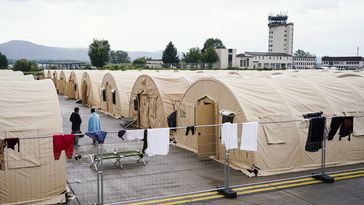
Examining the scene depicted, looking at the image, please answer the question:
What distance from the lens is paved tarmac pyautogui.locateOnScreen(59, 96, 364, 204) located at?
1075cm

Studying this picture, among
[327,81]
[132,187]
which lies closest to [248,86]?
[327,81]

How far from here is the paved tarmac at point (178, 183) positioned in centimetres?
1075

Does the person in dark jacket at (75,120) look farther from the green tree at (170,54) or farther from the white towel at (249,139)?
the green tree at (170,54)

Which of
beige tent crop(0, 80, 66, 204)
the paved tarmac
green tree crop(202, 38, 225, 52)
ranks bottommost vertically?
the paved tarmac

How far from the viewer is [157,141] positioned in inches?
410

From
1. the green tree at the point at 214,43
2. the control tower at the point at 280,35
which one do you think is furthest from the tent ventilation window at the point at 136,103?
the control tower at the point at 280,35

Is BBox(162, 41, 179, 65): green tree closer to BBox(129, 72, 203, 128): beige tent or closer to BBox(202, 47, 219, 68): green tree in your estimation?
BBox(202, 47, 219, 68): green tree

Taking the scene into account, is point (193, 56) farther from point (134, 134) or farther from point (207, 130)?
point (134, 134)

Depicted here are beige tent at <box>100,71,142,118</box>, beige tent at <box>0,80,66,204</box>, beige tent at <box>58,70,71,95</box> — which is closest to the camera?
beige tent at <box>0,80,66,204</box>

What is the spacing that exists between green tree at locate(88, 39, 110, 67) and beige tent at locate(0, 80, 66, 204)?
78231 mm

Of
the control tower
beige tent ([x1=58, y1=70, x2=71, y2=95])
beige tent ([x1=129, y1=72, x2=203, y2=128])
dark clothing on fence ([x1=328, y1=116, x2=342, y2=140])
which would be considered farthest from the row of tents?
the control tower

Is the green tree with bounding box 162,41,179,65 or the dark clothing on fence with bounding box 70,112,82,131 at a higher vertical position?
the green tree with bounding box 162,41,179,65

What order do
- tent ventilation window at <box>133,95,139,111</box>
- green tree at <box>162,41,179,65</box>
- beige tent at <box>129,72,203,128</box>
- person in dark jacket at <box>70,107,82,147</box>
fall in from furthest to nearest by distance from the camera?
1. green tree at <box>162,41,179,65</box>
2. tent ventilation window at <box>133,95,139,111</box>
3. beige tent at <box>129,72,203,128</box>
4. person in dark jacket at <box>70,107,82,147</box>

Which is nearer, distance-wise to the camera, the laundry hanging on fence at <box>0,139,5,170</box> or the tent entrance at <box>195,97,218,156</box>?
the laundry hanging on fence at <box>0,139,5,170</box>
